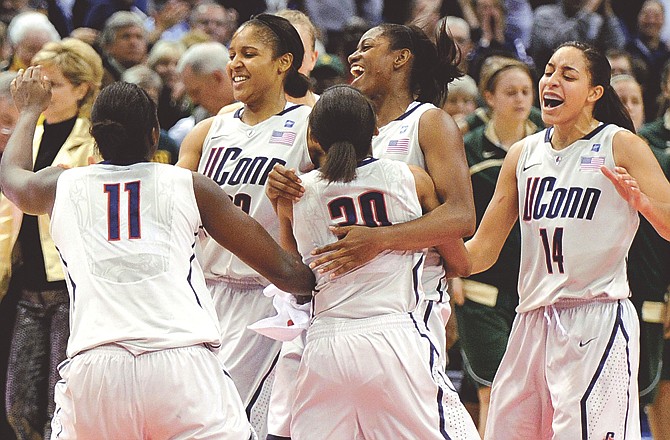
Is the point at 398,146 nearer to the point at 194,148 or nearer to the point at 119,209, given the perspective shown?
the point at 194,148

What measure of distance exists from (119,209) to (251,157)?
1.47 meters

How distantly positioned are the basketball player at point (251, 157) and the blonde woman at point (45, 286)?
124 centimetres

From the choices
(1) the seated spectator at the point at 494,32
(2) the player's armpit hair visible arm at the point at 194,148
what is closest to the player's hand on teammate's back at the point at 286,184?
(2) the player's armpit hair visible arm at the point at 194,148

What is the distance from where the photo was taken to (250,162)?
567cm

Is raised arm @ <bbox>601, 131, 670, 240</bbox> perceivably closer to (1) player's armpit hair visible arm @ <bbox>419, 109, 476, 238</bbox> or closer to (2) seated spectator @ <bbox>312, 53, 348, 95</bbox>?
(1) player's armpit hair visible arm @ <bbox>419, 109, 476, 238</bbox>

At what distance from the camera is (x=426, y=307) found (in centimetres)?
528

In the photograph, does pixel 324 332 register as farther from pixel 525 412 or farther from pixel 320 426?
pixel 525 412

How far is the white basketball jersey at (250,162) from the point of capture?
562cm

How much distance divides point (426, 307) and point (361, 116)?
3.38 ft

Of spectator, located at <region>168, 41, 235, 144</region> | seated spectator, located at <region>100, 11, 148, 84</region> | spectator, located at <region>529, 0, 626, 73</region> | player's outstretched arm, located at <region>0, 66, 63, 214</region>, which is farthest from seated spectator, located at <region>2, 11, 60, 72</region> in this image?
player's outstretched arm, located at <region>0, 66, 63, 214</region>

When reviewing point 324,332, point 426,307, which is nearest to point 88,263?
point 324,332

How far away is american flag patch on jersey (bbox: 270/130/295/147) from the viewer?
225 inches

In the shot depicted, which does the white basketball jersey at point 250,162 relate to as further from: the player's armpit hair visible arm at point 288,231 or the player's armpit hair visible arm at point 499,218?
the player's armpit hair visible arm at point 499,218

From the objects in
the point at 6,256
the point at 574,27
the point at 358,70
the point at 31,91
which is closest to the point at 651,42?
the point at 574,27
